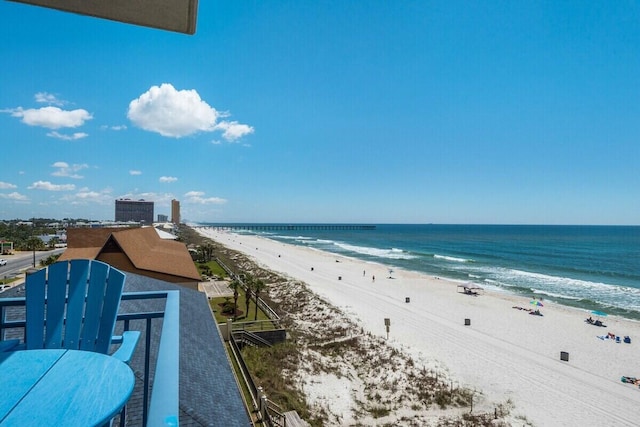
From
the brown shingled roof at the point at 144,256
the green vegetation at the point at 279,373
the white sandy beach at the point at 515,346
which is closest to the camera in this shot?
the green vegetation at the point at 279,373

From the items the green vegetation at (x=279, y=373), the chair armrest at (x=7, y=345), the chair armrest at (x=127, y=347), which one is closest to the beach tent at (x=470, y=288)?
the green vegetation at (x=279, y=373)

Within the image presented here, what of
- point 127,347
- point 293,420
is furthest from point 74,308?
point 293,420

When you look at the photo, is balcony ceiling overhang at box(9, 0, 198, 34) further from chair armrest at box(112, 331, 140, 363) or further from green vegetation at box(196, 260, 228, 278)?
green vegetation at box(196, 260, 228, 278)

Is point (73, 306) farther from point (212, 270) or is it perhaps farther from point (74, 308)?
point (212, 270)

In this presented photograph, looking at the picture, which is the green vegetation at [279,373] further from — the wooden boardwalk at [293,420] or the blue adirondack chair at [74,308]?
the blue adirondack chair at [74,308]

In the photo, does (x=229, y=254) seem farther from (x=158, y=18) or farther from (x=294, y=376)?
(x=158, y=18)

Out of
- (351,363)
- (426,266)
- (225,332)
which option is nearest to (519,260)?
(426,266)
